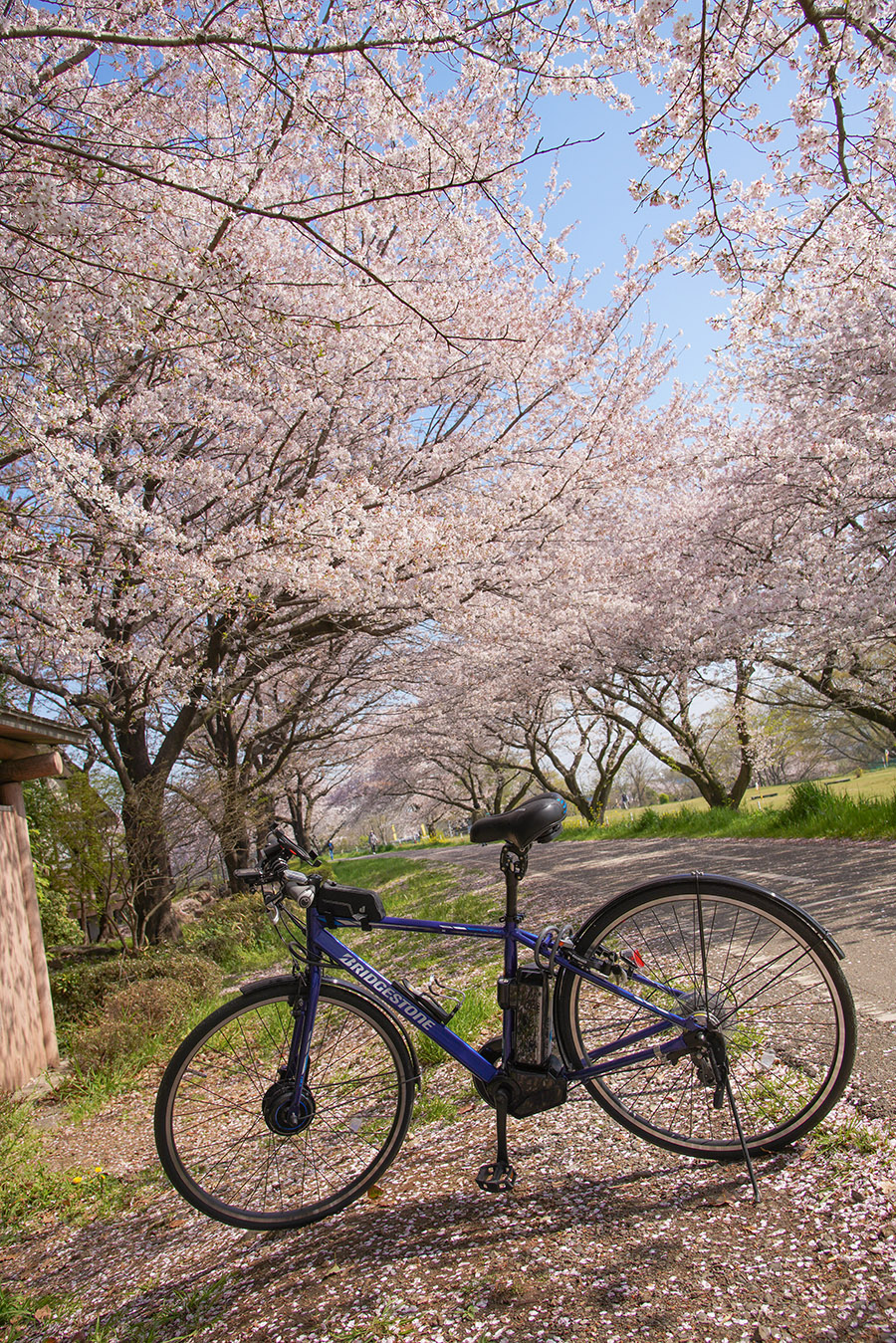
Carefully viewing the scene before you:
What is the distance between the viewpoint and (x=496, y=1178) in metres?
2.05

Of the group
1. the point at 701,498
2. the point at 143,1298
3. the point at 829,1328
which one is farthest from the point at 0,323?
the point at 701,498

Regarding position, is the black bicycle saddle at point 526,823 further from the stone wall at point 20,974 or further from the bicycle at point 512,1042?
the stone wall at point 20,974

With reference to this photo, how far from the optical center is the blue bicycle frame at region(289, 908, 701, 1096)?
216 centimetres

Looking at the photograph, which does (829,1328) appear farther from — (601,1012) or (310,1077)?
(310,1077)

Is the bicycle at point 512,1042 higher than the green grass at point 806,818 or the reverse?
higher

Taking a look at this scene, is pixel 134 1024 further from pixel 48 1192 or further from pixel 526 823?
pixel 526 823

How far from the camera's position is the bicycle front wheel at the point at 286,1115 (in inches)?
86.5

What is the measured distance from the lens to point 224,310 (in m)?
4.99

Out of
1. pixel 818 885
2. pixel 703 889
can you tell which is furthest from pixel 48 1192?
pixel 818 885

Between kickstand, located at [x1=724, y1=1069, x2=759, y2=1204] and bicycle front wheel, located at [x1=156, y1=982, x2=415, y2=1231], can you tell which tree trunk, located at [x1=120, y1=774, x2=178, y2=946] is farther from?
kickstand, located at [x1=724, y1=1069, x2=759, y2=1204]

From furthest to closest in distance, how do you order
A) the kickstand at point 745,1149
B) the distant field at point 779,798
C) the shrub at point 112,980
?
1. the distant field at point 779,798
2. the shrub at point 112,980
3. the kickstand at point 745,1149

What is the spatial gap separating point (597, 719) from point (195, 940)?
14578mm

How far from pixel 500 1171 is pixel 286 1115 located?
2.31 feet

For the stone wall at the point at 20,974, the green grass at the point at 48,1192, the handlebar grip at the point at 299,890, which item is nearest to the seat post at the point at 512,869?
the handlebar grip at the point at 299,890
